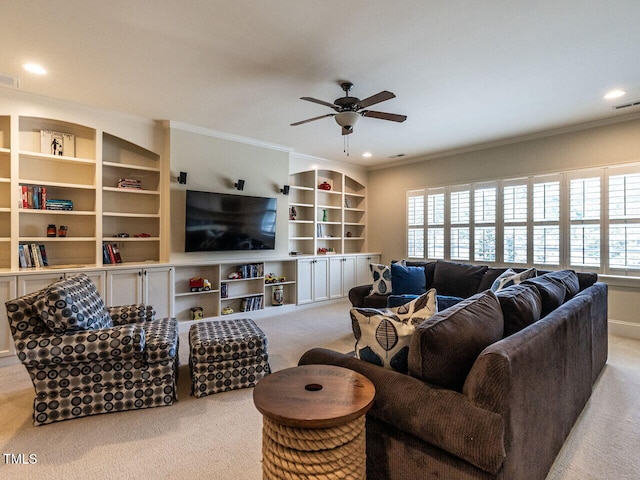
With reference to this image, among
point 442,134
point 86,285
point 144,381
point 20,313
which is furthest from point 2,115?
point 442,134

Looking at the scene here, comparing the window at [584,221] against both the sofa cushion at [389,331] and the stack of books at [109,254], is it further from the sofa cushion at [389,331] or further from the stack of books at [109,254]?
the stack of books at [109,254]

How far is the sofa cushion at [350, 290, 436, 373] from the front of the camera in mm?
1496

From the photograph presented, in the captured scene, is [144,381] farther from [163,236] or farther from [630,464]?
[630,464]

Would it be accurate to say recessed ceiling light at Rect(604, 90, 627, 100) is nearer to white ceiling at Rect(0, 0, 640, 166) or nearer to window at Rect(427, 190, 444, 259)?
white ceiling at Rect(0, 0, 640, 166)

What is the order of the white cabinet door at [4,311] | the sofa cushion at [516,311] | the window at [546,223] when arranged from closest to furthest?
the sofa cushion at [516,311]
the white cabinet door at [4,311]
the window at [546,223]

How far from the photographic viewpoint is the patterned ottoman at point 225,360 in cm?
260

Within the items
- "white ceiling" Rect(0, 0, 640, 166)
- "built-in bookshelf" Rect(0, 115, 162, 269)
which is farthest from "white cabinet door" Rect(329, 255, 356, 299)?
Result: "built-in bookshelf" Rect(0, 115, 162, 269)

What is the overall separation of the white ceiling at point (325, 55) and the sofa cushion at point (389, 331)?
1898 millimetres

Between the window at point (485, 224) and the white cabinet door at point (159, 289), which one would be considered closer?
the white cabinet door at point (159, 289)

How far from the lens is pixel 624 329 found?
4090 mm

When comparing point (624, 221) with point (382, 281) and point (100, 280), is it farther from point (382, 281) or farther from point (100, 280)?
point (100, 280)

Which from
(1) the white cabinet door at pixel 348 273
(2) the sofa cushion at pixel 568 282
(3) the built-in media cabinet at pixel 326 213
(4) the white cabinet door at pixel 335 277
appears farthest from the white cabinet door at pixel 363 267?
(2) the sofa cushion at pixel 568 282

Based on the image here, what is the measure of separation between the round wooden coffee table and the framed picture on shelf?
403 centimetres

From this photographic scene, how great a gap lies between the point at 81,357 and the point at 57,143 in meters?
2.84
